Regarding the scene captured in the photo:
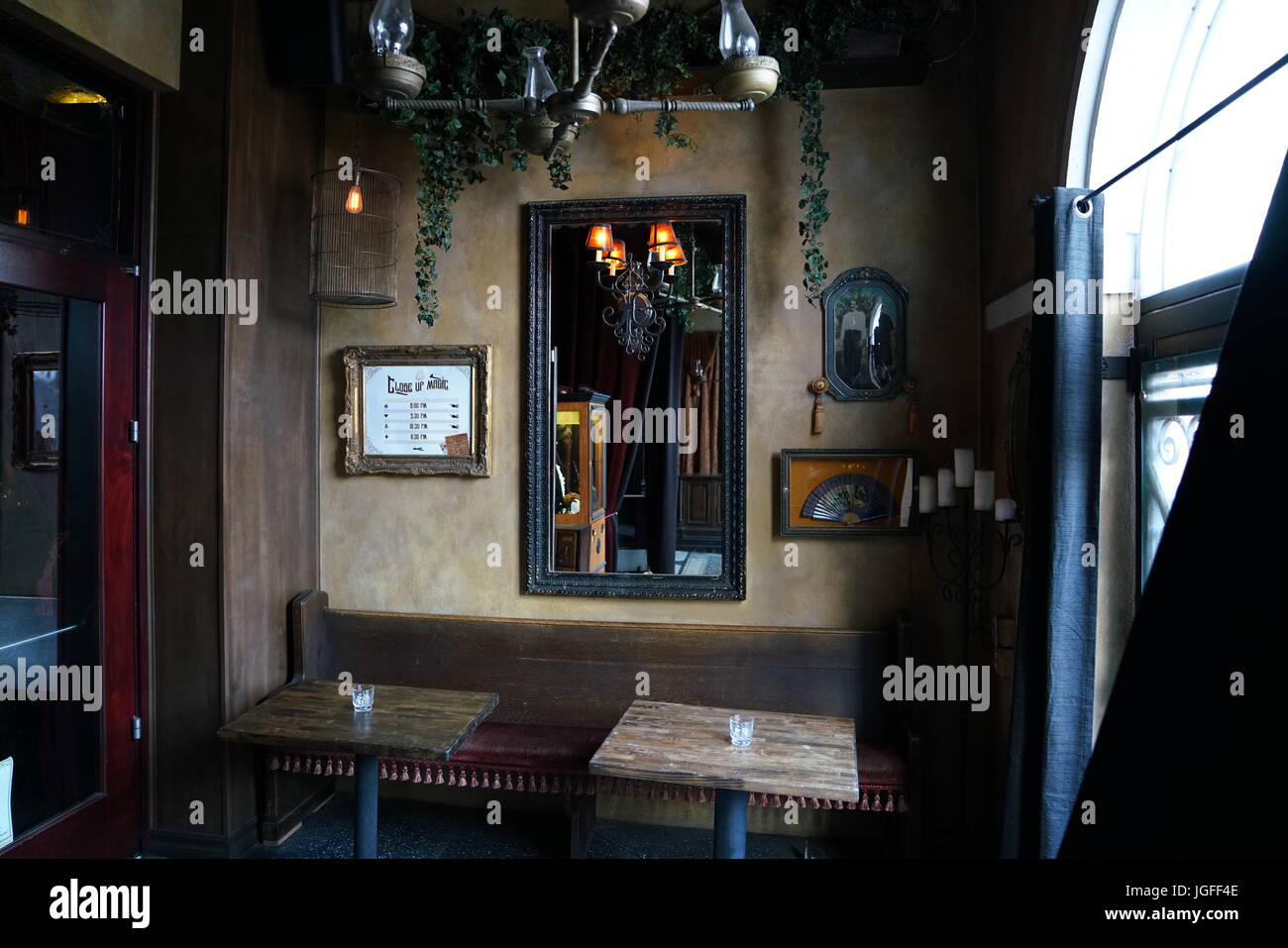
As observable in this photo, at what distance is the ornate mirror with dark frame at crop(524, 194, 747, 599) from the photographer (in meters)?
3.72

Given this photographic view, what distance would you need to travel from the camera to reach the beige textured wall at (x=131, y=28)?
9.37 feet

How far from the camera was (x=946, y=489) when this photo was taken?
11.3 ft

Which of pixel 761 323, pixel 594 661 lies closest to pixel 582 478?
pixel 594 661

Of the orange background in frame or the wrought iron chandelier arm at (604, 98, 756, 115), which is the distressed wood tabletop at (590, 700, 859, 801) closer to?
the orange background in frame

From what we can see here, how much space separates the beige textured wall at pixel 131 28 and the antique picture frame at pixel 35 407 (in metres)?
1.19

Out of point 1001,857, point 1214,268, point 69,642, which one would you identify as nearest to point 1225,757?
point 1214,268

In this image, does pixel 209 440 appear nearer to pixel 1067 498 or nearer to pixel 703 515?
pixel 703 515

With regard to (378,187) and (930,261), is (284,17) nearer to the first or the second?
(378,187)

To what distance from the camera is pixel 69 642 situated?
10.3 ft

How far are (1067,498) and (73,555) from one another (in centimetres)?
366

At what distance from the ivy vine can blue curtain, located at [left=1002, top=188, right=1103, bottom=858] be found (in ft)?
3.93

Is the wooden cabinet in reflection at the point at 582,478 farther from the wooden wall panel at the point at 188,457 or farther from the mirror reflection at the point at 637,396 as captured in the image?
the wooden wall panel at the point at 188,457

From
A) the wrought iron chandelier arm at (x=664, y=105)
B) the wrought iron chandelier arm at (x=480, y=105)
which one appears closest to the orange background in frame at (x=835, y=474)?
the wrought iron chandelier arm at (x=664, y=105)
